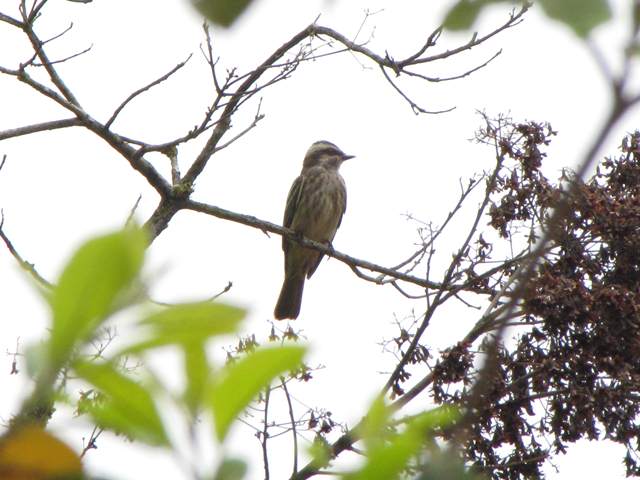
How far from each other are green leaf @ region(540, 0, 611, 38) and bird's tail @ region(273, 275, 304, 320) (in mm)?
10129

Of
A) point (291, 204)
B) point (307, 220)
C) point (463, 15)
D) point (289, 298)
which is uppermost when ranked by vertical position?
point (291, 204)

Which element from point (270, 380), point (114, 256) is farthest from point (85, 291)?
point (270, 380)

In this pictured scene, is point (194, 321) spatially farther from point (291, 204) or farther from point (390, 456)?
point (291, 204)

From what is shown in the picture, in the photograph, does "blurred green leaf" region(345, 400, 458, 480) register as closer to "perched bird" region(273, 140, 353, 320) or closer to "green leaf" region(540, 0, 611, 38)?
"green leaf" region(540, 0, 611, 38)

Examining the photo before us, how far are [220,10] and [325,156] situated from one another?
11133mm

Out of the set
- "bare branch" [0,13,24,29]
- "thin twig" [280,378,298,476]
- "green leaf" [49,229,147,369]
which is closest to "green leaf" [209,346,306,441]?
"green leaf" [49,229,147,369]

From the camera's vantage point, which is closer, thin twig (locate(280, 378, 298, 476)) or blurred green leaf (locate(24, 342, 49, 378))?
blurred green leaf (locate(24, 342, 49, 378))

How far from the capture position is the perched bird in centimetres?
1038

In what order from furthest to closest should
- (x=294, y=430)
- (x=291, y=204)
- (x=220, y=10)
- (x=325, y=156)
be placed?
1. (x=325, y=156)
2. (x=291, y=204)
3. (x=294, y=430)
4. (x=220, y=10)

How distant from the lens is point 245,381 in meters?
0.61

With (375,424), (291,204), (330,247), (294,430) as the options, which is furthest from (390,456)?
(291,204)

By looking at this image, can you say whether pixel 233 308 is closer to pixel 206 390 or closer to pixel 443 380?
pixel 206 390

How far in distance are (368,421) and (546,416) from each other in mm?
3622

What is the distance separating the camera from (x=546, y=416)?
408 cm
